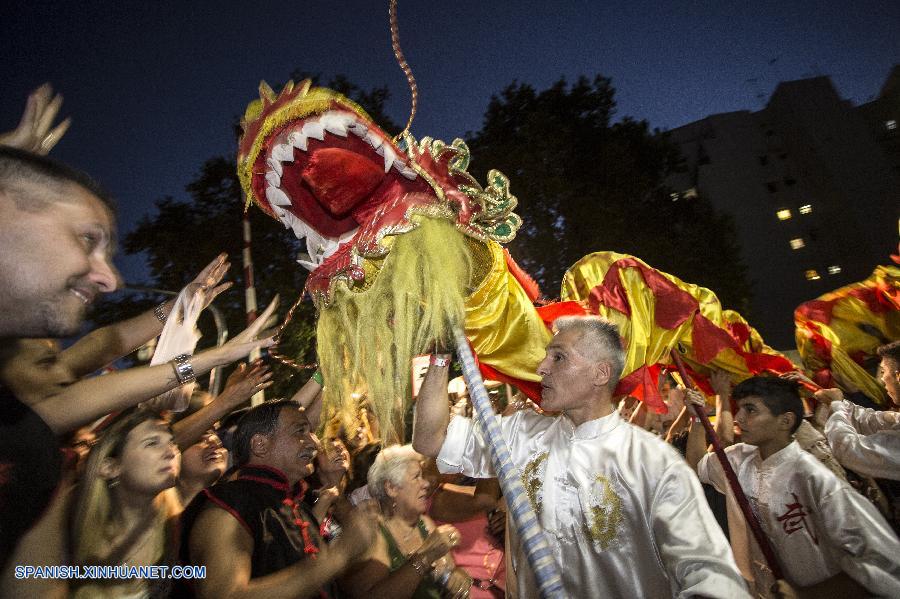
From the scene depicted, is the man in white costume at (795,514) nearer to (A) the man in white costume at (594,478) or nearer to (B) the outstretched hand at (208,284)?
(A) the man in white costume at (594,478)

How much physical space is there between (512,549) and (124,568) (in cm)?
187

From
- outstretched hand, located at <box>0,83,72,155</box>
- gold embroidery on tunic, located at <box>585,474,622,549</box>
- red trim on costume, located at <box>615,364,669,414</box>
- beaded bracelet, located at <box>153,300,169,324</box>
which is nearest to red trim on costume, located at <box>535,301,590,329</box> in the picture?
red trim on costume, located at <box>615,364,669,414</box>

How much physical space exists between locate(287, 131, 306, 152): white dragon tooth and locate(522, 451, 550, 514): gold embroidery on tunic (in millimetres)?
1798

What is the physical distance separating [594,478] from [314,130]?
191cm

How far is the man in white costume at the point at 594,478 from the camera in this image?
78.0 inches

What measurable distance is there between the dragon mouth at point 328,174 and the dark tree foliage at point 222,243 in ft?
37.2

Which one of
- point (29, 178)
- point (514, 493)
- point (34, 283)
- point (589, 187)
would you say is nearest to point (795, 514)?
point (514, 493)

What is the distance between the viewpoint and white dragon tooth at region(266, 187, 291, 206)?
2105 millimetres

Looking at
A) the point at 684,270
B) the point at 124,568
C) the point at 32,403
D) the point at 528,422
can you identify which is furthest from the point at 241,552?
the point at 684,270

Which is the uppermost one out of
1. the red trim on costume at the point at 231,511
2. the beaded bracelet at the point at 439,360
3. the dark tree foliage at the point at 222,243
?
the dark tree foliage at the point at 222,243

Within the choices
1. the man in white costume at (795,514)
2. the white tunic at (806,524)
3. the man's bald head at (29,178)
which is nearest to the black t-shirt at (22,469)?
the man's bald head at (29,178)

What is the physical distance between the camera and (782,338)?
2795 centimetres

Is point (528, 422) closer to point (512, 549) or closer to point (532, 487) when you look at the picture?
point (532, 487)

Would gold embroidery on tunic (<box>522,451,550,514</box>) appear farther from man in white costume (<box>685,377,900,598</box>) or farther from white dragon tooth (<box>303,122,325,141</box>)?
white dragon tooth (<box>303,122,325,141</box>)
